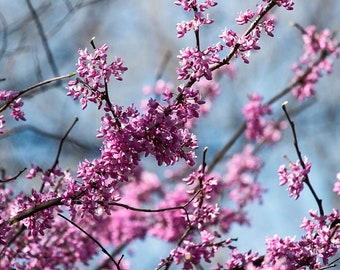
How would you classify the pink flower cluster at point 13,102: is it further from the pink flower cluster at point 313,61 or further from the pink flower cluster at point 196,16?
the pink flower cluster at point 313,61

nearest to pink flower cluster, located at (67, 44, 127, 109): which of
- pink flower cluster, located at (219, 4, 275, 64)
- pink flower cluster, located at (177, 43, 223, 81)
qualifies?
pink flower cluster, located at (177, 43, 223, 81)

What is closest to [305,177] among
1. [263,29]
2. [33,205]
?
[263,29]

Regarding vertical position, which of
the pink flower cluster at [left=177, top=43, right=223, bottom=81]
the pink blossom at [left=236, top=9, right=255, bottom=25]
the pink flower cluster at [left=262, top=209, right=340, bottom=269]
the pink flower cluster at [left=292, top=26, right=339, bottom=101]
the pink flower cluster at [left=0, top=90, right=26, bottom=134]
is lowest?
the pink flower cluster at [left=262, top=209, right=340, bottom=269]

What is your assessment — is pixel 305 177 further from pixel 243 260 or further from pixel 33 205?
pixel 33 205

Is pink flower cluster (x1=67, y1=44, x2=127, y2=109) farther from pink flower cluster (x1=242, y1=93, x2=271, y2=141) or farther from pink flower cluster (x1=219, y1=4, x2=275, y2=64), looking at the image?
pink flower cluster (x1=242, y1=93, x2=271, y2=141)

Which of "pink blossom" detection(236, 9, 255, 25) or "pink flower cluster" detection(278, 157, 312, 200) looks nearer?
"pink blossom" detection(236, 9, 255, 25)

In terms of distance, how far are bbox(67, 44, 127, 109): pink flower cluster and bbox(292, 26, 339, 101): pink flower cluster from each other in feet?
12.2

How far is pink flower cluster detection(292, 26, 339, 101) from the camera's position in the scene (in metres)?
6.44

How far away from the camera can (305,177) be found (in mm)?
3723

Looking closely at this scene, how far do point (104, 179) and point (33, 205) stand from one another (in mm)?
411

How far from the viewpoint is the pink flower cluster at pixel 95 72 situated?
123 inches

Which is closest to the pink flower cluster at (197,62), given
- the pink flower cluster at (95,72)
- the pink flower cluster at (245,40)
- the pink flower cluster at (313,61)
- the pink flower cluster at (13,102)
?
the pink flower cluster at (245,40)

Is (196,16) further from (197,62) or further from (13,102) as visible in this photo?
(13,102)

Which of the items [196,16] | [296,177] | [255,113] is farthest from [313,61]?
Answer: [196,16]
